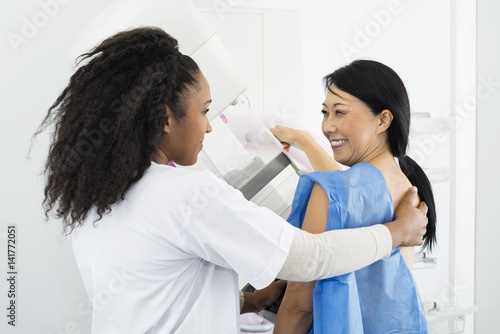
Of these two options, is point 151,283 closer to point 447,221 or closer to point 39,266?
point 39,266

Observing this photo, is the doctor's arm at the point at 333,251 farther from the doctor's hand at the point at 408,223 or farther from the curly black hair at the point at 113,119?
the curly black hair at the point at 113,119

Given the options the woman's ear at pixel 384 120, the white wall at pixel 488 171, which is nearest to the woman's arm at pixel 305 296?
the woman's ear at pixel 384 120

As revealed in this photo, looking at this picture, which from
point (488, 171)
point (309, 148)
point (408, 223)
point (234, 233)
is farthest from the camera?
point (488, 171)

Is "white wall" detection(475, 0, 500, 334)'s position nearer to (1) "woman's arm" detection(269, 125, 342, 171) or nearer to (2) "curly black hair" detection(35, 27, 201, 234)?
(1) "woman's arm" detection(269, 125, 342, 171)

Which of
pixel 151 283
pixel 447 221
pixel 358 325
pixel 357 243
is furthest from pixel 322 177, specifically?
pixel 447 221

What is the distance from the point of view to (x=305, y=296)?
3.48 ft

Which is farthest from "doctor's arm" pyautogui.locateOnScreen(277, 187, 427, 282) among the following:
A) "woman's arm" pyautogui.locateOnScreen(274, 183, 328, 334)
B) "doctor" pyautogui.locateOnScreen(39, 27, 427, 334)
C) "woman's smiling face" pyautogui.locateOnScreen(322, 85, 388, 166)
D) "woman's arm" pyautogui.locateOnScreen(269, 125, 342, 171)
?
"woman's arm" pyautogui.locateOnScreen(269, 125, 342, 171)

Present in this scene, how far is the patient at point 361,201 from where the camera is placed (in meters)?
1.01

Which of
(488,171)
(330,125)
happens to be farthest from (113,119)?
(488,171)

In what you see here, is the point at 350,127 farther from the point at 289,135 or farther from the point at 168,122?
the point at 168,122

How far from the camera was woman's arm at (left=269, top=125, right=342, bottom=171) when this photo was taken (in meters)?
1.32

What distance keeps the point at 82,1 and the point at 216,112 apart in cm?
105

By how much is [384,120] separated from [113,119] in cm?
64

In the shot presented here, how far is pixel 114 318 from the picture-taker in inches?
35.0
